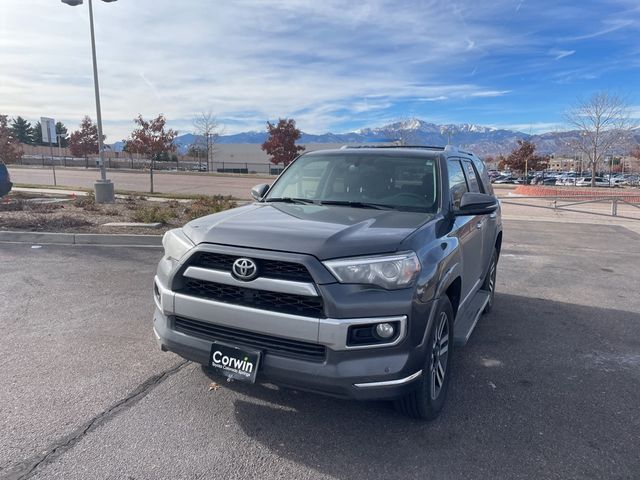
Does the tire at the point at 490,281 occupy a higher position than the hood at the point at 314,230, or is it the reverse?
the hood at the point at 314,230

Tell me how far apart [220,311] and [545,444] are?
223cm

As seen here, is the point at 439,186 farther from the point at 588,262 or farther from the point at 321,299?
the point at 588,262

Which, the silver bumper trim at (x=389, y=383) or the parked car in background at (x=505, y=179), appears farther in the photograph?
the parked car in background at (x=505, y=179)

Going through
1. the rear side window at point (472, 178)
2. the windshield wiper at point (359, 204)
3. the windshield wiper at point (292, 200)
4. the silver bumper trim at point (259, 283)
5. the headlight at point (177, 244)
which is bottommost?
the silver bumper trim at point (259, 283)

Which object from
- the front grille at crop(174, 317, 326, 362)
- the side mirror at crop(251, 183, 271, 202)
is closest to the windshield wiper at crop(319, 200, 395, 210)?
the side mirror at crop(251, 183, 271, 202)

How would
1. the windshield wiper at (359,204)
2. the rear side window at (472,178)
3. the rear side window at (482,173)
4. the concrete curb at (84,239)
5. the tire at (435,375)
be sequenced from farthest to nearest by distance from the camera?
the concrete curb at (84,239), the rear side window at (482,173), the rear side window at (472,178), the windshield wiper at (359,204), the tire at (435,375)

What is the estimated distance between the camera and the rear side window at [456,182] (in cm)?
407

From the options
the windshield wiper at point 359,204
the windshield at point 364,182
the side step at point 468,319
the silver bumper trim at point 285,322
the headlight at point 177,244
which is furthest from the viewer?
the windshield at point 364,182

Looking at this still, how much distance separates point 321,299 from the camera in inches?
106

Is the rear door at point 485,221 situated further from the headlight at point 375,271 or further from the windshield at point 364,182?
the headlight at point 375,271

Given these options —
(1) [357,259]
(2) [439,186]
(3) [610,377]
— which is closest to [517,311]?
(3) [610,377]

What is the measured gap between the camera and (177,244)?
3.27 meters

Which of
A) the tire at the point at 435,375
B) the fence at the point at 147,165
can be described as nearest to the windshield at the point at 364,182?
the tire at the point at 435,375

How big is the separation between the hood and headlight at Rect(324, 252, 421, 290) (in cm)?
5
